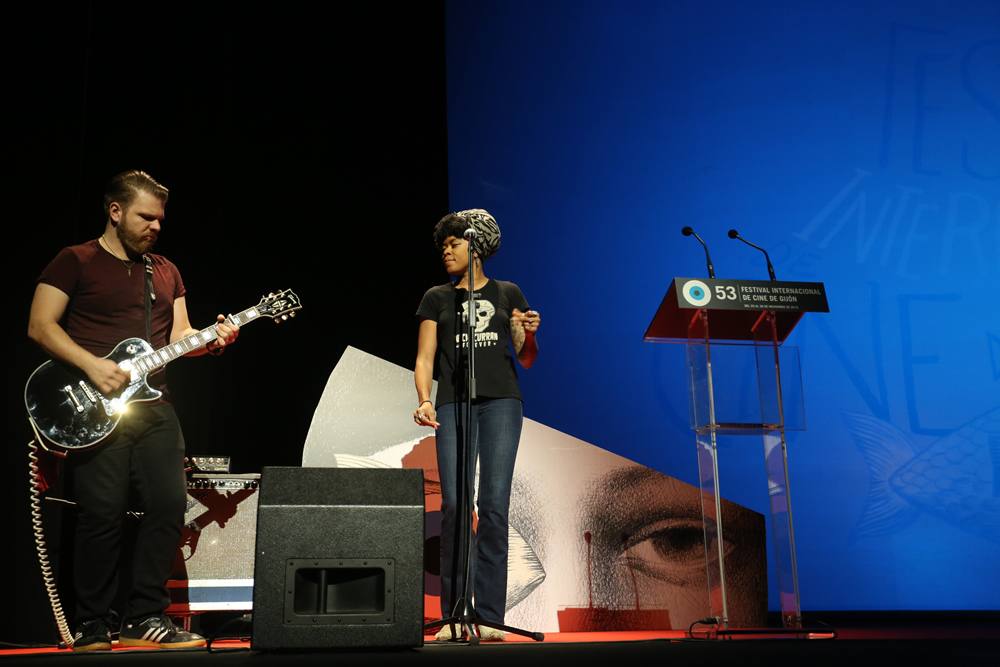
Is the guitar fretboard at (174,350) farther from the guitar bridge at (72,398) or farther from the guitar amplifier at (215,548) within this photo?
the guitar amplifier at (215,548)

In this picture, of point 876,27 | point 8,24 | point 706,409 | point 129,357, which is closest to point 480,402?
point 706,409

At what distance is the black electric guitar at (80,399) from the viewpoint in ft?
9.64

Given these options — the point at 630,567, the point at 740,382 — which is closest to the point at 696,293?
the point at 740,382

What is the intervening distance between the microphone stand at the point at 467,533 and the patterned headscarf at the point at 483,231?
1.08 feet

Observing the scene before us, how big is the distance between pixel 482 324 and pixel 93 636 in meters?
1.64

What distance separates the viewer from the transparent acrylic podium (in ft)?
10.5

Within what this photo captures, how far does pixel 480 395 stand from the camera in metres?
3.12

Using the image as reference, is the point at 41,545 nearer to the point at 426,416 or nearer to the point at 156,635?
the point at 156,635

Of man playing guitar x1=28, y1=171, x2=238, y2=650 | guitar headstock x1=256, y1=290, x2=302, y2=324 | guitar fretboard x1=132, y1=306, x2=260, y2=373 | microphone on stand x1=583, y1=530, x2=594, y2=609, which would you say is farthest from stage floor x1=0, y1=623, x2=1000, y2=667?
guitar headstock x1=256, y1=290, x2=302, y2=324

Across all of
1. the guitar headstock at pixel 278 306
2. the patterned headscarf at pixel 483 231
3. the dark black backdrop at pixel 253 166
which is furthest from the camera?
the dark black backdrop at pixel 253 166

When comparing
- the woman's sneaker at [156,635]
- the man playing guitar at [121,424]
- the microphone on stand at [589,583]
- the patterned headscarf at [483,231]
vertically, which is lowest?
the woman's sneaker at [156,635]

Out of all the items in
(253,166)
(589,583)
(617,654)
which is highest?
(253,166)

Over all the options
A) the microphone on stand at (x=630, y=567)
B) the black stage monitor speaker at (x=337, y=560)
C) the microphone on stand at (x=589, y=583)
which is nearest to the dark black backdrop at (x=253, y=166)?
the microphone on stand at (x=589, y=583)

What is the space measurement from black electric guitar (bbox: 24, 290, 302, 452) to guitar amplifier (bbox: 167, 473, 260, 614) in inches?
25.5
